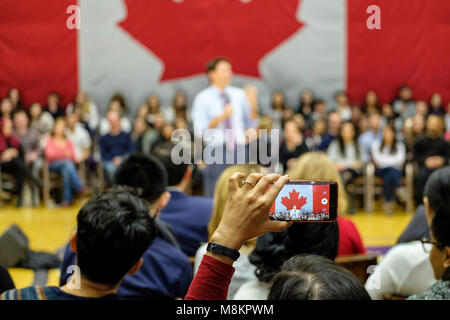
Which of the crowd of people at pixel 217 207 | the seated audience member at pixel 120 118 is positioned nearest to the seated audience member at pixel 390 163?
the crowd of people at pixel 217 207

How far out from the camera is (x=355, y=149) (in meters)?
6.37

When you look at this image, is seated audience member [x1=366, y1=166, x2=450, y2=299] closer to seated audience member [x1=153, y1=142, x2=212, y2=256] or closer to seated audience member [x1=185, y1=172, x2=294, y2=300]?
seated audience member [x1=153, y1=142, x2=212, y2=256]

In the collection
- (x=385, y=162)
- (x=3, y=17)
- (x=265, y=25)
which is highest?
(x=265, y=25)

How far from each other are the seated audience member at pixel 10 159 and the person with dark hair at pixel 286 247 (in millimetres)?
5324

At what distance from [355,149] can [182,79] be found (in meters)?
2.89

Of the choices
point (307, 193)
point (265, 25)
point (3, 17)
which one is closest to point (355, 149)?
point (265, 25)

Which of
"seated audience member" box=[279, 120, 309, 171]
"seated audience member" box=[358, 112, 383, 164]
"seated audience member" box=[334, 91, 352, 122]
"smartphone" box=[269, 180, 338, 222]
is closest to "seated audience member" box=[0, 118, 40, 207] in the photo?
"seated audience member" box=[279, 120, 309, 171]

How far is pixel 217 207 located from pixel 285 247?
1.55ft

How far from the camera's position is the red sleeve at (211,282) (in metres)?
0.82

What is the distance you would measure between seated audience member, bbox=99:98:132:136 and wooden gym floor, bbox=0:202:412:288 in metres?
0.97

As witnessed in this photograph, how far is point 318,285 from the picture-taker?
835 mm
